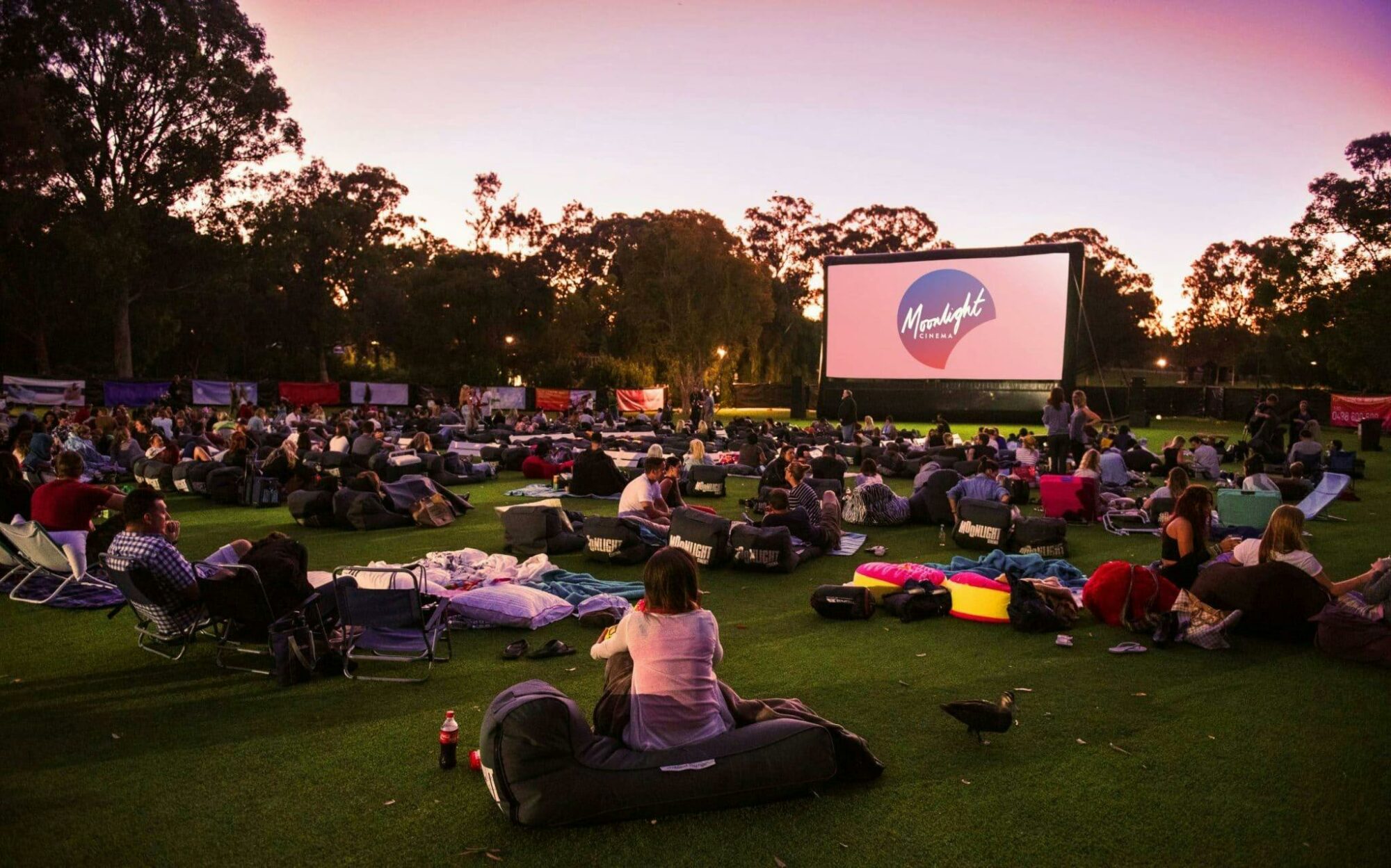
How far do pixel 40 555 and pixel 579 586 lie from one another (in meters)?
4.24

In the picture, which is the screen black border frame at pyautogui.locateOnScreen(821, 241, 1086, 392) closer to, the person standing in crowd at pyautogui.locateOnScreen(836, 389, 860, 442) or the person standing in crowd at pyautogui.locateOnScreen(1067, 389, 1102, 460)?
the person standing in crowd at pyautogui.locateOnScreen(836, 389, 860, 442)

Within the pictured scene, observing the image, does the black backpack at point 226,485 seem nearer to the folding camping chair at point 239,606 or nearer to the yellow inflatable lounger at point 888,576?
the folding camping chair at point 239,606

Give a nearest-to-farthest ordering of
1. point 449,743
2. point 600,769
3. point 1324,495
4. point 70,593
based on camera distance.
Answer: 1. point 600,769
2. point 449,743
3. point 70,593
4. point 1324,495

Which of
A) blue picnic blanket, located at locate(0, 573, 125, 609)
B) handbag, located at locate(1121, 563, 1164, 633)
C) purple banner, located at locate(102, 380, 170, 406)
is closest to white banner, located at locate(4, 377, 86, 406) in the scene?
purple banner, located at locate(102, 380, 170, 406)

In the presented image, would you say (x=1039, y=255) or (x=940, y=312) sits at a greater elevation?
(x=1039, y=255)

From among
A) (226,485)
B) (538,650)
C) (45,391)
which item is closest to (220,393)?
(45,391)

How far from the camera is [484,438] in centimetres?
2128

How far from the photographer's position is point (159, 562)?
18.1ft

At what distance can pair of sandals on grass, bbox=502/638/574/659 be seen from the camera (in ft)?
19.8

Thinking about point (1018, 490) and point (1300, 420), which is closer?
point (1018, 490)

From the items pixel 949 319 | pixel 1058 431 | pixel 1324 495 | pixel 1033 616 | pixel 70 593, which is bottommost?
pixel 70 593

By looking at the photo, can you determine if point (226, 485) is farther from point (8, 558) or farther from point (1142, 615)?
point (1142, 615)

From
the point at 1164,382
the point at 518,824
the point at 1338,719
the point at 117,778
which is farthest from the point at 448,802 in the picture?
the point at 1164,382

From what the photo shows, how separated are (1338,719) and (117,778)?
6133 mm
